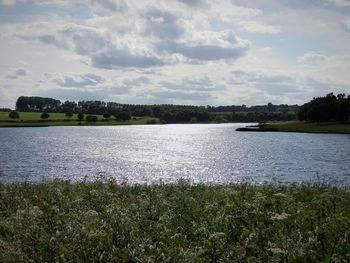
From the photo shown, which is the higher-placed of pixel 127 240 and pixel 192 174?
pixel 127 240

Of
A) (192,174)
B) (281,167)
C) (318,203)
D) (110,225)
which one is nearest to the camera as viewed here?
(110,225)

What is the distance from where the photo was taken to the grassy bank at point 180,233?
9117 millimetres

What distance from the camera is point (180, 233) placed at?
10.6 metres

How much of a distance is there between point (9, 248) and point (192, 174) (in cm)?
5814

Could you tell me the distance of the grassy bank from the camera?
29.9 feet

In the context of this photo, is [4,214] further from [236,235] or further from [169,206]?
[236,235]

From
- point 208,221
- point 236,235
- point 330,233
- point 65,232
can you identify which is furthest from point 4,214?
point 330,233

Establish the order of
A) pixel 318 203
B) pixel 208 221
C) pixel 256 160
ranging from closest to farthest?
pixel 208 221
pixel 318 203
pixel 256 160

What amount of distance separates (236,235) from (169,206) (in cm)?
405

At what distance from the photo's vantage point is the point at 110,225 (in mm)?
11117

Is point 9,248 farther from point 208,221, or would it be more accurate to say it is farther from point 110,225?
point 208,221

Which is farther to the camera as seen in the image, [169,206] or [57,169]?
[57,169]

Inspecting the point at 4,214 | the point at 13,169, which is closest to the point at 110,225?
the point at 4,214

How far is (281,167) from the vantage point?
7200cm
